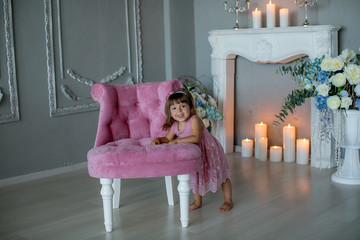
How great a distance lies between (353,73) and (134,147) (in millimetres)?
1684

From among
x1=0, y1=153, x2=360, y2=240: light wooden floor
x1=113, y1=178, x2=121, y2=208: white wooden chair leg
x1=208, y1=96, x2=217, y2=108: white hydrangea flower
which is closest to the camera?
x1=0, y1=153, x2=360, y2=240: light wooden floor

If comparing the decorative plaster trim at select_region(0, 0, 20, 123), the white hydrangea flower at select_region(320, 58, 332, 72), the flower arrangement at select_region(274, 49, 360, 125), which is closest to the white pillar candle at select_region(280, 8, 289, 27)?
the flower arrangement at select_region(274, 49, 360, 125)

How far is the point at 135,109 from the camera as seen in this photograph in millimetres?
3355

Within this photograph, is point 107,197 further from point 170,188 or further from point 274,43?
point 274,43

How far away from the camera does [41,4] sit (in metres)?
4.10

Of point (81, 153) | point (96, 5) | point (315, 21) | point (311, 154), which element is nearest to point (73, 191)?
point (81, 153)

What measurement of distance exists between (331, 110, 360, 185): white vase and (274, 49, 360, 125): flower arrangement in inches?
3.4

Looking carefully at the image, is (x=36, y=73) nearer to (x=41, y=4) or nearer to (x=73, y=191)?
(x=41, y=4)

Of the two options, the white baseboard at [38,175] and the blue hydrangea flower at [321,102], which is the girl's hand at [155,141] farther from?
the white baseboard at [38,175]

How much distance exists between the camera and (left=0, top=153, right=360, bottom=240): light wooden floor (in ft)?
9.52

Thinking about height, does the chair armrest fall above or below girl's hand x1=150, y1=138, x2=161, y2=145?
above

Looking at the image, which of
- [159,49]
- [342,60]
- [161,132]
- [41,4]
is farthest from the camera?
[159,49]

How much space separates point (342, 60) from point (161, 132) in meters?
1.40

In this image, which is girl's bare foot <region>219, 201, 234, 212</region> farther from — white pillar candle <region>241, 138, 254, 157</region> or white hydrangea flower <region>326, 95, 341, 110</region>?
white pillar candle <region>241, 138, 254, 157</region>
